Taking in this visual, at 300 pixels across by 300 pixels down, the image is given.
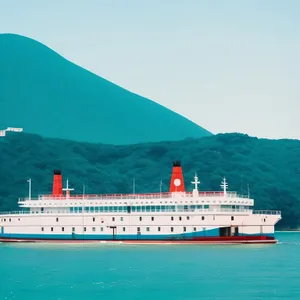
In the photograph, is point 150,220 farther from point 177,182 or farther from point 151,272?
point 151,272

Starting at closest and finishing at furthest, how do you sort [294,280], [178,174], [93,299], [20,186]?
[93,299] → [294,280] → [178,174] → [20,186]

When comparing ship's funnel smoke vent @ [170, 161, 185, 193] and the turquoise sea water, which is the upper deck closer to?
ship's funnel smoke vent @ [170, 161, 185, 193]

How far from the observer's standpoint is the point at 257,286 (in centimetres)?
5025

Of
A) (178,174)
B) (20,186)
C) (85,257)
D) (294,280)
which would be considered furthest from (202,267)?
(20,186)

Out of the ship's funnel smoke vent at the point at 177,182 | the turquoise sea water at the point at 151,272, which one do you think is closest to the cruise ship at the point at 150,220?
the ship's funnel smoke vent at the point at 177,182

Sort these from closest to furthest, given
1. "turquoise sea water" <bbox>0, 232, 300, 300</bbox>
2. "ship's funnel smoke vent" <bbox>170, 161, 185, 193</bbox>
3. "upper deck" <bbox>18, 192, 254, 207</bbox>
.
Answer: "turquoise sea water" <bbox>0, 232, 300, 300</bbox> → "upper deck" <bbox>18, 192, 254, 207</bbox> → "ship's funnel smoke vent" <bbox>170, 161, 185, 193</bbox>

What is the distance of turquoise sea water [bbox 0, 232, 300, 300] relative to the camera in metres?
47.9

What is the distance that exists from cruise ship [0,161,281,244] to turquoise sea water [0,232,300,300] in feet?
5.08

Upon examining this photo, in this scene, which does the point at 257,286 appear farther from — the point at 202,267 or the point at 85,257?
the point at 85,257

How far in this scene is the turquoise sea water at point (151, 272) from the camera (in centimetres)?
4788

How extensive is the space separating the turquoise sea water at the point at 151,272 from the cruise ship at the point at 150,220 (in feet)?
5.08

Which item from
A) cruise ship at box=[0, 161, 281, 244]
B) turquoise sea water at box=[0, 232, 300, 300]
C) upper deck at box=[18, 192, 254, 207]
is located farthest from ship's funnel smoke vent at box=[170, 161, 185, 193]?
turquoise sea water at box=[0, 232, 300, 300]

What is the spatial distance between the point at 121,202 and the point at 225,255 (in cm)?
1643

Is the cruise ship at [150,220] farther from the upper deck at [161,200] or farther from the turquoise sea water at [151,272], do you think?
the turquoise sea water at [151,272]
